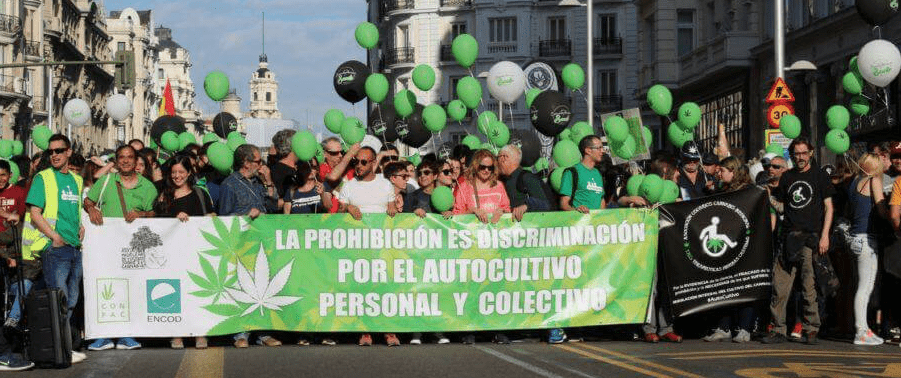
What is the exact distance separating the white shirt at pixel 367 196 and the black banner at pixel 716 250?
243 centimetres

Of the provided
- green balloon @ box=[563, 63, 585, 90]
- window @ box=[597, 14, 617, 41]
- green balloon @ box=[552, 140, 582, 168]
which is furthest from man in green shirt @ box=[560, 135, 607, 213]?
window @ box=[597, 14, 617, 41]

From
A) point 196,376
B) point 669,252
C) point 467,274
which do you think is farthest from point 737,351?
point 196,376

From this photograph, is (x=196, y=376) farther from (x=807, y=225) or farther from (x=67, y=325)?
(x=807, y=225)

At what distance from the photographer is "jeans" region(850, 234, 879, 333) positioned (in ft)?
44.9

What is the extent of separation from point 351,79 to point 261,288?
6.69 m

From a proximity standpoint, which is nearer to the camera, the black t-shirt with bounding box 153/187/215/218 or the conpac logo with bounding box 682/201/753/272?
the black t-shirt with bounding box 153/187/215/218

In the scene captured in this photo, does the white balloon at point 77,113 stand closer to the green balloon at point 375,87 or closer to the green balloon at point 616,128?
the green balloon at point 375,87

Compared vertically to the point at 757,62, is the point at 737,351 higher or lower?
lower

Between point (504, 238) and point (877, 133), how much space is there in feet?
53.3

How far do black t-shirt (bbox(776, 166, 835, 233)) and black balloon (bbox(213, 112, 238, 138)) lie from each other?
801 cm

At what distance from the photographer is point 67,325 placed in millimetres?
11828

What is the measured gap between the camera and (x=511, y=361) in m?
12.0

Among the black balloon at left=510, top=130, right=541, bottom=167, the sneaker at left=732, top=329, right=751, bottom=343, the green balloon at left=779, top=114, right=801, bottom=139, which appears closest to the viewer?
the sneaker at left=732, top=329, right=751, bottom=343

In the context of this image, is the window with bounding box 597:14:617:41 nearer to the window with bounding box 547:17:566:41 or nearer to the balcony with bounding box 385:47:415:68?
the window with bounding box 547:17:566:41
